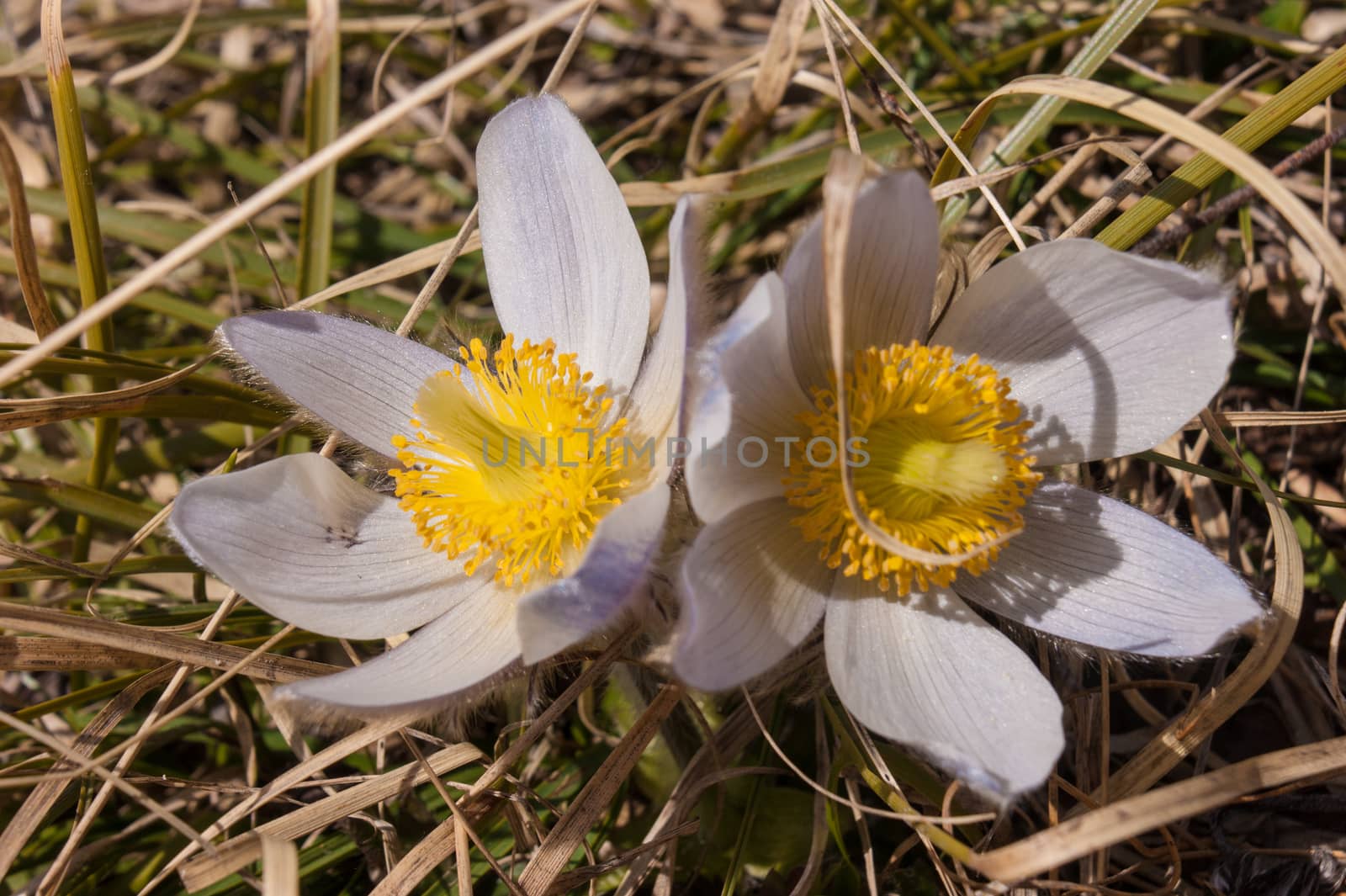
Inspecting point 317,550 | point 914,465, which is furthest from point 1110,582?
point 317,550

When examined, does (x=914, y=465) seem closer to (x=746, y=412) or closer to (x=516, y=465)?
(x=746, y=412)

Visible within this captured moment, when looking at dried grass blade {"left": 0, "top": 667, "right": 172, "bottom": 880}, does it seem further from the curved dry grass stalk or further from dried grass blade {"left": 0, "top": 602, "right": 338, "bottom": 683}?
the curved dry grass stalk

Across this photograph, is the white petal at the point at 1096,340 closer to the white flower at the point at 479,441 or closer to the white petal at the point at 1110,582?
the white petal at the point at 1110,582

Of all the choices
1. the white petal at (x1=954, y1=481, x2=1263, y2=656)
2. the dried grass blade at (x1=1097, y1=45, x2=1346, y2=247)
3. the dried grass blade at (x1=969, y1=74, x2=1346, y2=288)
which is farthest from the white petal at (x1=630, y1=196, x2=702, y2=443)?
the dried grass blade at (x1=1097, y1=45, x2=1346, y2=247)

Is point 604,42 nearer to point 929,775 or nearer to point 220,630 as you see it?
point 220,630

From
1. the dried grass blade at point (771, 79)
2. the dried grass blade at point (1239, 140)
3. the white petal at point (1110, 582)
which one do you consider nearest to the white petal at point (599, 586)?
the white petal at point (1110, 582)
